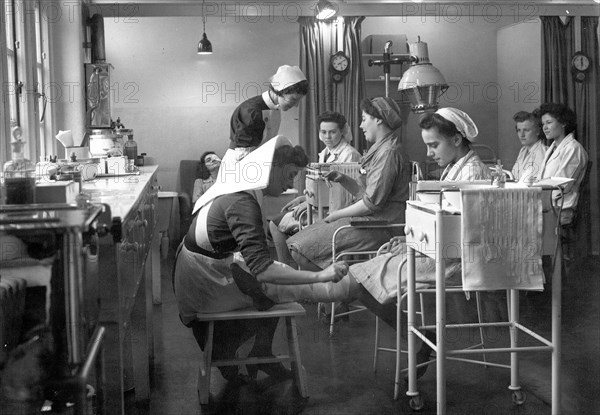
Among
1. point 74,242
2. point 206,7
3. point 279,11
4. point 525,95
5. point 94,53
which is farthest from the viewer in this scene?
point 525,95

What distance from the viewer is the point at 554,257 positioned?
2.96 metres

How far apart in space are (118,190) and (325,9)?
4.35 meters

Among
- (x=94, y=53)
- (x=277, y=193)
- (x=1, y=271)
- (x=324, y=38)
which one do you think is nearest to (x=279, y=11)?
(x=324, y=38)

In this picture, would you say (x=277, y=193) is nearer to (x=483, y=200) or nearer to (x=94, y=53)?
(x=483, y=200)

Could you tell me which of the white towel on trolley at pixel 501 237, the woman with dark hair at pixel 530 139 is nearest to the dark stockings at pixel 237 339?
the white towel on trolley at pixel 501 237

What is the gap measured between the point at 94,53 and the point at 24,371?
16.6 feet

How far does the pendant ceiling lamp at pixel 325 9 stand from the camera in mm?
7109

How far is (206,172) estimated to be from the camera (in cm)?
852

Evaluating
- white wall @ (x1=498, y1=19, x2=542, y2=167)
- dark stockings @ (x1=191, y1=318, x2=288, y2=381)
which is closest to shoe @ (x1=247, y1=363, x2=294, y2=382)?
dark stockings @ (x1=191, y1=318, x2=288, y2=381)

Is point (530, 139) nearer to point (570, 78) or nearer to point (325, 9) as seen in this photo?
point (570, 78)

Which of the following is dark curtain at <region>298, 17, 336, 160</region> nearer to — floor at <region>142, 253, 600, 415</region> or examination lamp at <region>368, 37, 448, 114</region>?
examination lamp at <region>368, 37, 448, 114</region>

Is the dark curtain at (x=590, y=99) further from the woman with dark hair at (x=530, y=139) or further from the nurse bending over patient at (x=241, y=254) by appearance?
the nurse bending over patient at (x=241, y=254)

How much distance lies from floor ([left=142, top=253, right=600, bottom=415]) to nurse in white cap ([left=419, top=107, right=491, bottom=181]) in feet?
3.20

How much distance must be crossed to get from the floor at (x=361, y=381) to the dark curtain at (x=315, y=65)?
11.8ft
